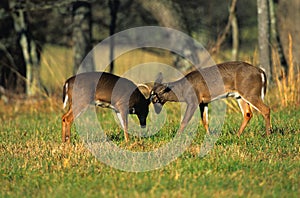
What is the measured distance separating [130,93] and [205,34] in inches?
495

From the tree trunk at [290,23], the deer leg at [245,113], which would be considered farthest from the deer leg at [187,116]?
the tree trunk at [290,23]

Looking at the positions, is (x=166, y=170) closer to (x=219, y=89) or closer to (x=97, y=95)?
(x=97, y=95)

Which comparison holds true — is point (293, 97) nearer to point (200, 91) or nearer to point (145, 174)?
point (200, 91)

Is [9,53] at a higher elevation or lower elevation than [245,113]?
higher

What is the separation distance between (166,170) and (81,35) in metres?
12.3

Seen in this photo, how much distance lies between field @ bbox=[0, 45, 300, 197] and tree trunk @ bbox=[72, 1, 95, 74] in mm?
8025

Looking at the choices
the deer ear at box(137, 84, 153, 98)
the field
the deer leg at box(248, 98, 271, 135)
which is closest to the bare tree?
the deer ear at box(137, 84, 153, 98)

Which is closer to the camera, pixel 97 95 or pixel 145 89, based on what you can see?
pixel 97 95

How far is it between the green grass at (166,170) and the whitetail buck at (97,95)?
399 millimetres

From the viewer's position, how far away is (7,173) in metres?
7.99

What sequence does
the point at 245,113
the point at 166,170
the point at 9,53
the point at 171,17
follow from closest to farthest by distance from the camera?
the point at 166,170 < the point at 245,113 < the point at 171,17 < the point at 9,53

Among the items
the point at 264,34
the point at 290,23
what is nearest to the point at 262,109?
the point at 264,34

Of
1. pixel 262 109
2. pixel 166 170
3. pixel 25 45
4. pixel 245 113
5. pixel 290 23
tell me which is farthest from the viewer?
pixel 25 45

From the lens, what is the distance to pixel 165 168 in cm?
789
